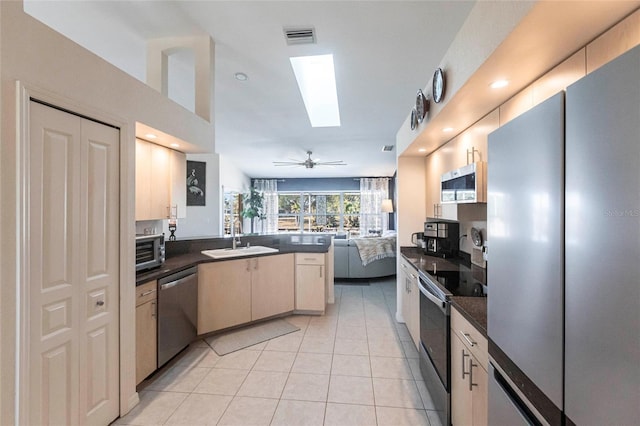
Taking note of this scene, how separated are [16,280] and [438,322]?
2.19 meters

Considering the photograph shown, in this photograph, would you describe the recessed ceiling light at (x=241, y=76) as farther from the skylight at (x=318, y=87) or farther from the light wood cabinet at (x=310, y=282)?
the light wood cabinet at (x=310, y=282)

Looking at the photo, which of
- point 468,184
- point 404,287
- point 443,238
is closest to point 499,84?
point 468,184

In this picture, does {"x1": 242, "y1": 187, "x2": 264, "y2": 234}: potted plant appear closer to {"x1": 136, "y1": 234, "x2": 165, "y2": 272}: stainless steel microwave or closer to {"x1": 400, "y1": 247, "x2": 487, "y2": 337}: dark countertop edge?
{"x1": 136, "y1": 234, "x2": 165, "y2": 272}: stainless steel microwave

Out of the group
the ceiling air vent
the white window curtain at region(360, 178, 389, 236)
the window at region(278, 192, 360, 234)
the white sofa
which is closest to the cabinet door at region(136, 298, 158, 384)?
the ceiling air vent

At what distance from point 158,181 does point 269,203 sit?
6.39m

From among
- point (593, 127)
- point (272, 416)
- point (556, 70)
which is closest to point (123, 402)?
point (272, 416)

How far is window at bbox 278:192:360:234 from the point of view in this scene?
8.92 metres

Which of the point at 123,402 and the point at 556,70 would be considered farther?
the point at 123,402

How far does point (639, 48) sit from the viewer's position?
0.55m

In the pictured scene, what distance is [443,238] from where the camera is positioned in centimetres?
300

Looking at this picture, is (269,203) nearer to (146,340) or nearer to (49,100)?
(146,340)

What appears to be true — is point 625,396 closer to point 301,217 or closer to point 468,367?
point 468,367

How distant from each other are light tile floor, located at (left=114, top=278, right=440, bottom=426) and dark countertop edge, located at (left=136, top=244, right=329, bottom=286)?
0.82 meters

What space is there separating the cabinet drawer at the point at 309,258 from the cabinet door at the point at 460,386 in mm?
2071
